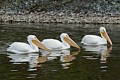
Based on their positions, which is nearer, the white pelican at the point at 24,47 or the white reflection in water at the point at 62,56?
the white reflection in water at the point at 62,56

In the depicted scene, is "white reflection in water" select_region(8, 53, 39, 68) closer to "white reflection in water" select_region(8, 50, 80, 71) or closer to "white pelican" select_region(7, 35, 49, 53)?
"white reflection in water" select_region(8, 50, 80, 71)

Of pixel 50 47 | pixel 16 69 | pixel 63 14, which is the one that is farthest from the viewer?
pixel 63 14

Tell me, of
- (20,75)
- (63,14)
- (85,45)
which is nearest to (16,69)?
(20,75)

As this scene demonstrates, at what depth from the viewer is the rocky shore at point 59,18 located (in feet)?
143

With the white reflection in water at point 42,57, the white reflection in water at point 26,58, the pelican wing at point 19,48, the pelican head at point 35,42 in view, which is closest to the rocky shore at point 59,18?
the pelican head at point 35,42

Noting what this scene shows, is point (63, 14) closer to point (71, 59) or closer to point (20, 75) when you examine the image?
point (71, 59)

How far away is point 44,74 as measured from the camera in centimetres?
1482

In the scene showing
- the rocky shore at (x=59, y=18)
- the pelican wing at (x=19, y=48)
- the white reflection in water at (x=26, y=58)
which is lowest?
the rocky shore at (x=59, y=18)

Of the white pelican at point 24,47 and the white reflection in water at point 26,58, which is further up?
the white pelican at point 24,47

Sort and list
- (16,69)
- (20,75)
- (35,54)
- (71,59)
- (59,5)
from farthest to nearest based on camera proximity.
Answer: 1. (59,5)
2. (35,54)
3. (71,59)
4. (16,69)
5. (20,75)

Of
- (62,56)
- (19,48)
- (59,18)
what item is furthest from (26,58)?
(59,18)

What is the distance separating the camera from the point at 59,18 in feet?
149

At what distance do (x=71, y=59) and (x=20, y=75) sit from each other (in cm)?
424

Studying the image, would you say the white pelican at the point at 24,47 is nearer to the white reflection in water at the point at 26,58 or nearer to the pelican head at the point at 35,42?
the pelican head at the point at 35,42
